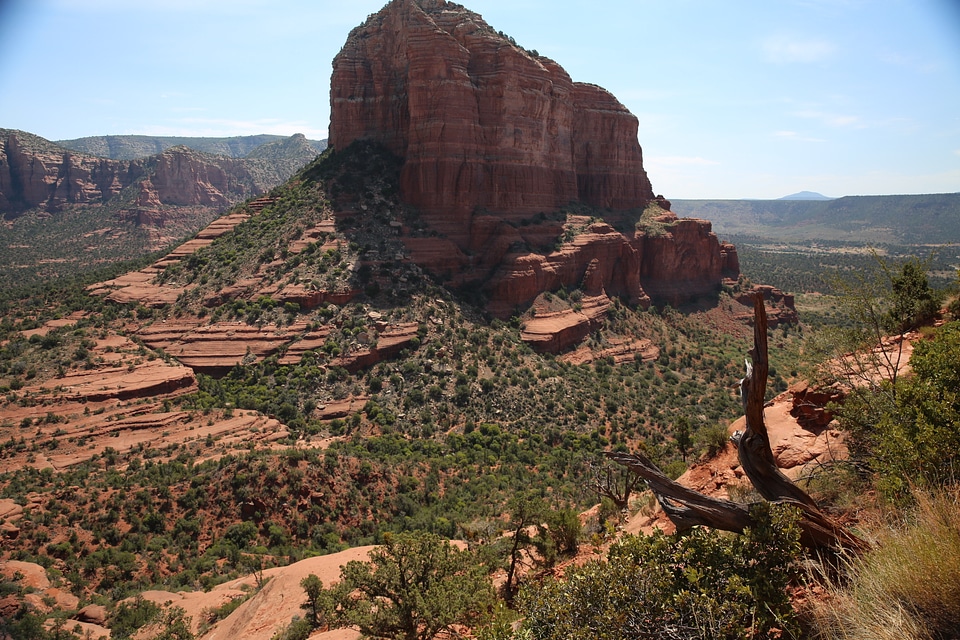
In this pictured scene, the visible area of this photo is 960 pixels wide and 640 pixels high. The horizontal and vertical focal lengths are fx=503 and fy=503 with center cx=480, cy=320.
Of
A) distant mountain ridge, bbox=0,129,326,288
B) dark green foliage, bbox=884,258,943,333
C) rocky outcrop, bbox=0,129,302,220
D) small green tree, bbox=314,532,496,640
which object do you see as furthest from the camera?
rocky outcrop, bbox=0,129,302,220

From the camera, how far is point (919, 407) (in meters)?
8.80

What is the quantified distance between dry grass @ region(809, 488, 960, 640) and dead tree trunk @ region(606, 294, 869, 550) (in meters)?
0.78

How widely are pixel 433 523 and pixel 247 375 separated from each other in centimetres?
2096

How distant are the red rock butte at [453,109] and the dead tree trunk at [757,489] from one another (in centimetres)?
4865

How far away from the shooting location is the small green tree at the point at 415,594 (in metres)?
12.2

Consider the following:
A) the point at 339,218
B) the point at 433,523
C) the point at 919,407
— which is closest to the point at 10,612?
the point at 433,523

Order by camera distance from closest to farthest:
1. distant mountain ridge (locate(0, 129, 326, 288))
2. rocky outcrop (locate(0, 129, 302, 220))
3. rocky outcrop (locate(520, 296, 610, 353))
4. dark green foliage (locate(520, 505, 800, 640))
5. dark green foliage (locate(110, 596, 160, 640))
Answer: dark green foliage (locate(520, 505, 800, 640)) < dark green foliage (locate(110, 596, 160, 640)) < rocky outcrop (locate(520, 296, 610, 353)) < distant mountain ridge (locate(0, 129, 326, 288)) < rocky outcrop (locate(0, 129, 302, 220))

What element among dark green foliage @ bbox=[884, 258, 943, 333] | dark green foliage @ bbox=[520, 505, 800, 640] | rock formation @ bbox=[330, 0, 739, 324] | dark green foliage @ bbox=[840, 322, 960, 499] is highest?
rock formation @ bbox=[330, 0, 739, 324]

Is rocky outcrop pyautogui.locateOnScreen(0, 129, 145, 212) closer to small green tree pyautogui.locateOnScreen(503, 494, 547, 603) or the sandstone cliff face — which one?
the sandstone cliff face

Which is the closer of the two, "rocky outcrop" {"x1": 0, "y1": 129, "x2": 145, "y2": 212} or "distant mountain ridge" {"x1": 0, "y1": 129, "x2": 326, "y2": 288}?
"distant mountain ridge" {"x1": 0, "y1": 129, "x2": 326, "y2": 288}

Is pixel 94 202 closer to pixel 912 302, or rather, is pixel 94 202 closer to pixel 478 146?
pixel 478 146

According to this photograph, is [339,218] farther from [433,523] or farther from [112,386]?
[433,523]

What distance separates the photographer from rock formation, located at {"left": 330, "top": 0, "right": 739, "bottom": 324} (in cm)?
5222

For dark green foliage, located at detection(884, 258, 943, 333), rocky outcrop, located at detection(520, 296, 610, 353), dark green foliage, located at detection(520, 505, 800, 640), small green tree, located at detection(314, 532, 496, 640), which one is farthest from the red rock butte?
dark green foliage, located at detection(520, 505, 800, 640)
